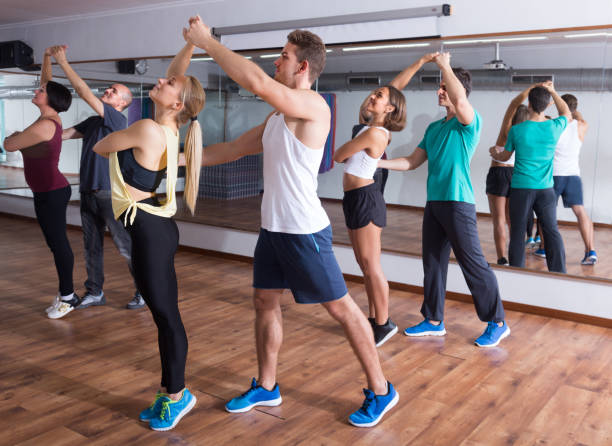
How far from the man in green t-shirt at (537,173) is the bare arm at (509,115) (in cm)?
6

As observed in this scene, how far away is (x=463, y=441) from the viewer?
235 cm

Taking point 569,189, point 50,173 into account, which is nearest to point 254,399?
point 50,173

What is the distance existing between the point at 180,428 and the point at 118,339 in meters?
1.21

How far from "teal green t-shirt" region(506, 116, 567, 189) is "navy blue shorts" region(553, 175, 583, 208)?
0.05 m

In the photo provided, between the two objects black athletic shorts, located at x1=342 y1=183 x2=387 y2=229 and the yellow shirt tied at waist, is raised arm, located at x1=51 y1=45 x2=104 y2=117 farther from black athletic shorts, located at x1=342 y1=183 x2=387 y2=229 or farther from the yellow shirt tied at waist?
black athletic shorts, located at x1=342 y1=183 x2=387 y2=229

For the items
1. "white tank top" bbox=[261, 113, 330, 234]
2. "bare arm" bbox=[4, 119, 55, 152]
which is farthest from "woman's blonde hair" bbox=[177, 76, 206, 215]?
"bare arm" bbox=[4, 119, 55, 152]

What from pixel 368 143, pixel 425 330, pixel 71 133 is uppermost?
pixel 71 133

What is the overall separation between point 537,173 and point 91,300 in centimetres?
324

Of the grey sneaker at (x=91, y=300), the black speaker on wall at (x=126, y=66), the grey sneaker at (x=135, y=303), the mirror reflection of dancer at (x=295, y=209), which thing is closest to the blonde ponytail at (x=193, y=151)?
the mirror reflection of dancer at (x=295, y=209)

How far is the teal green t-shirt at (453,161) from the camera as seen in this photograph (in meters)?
3.29

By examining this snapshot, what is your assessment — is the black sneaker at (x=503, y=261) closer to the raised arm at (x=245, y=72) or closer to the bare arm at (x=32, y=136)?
the raised arm at (x=245, y=72)

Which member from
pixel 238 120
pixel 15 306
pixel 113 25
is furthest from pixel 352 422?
pixel 113 25

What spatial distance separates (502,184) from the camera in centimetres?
429

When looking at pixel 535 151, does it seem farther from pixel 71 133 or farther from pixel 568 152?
Result: pixel 71 133
